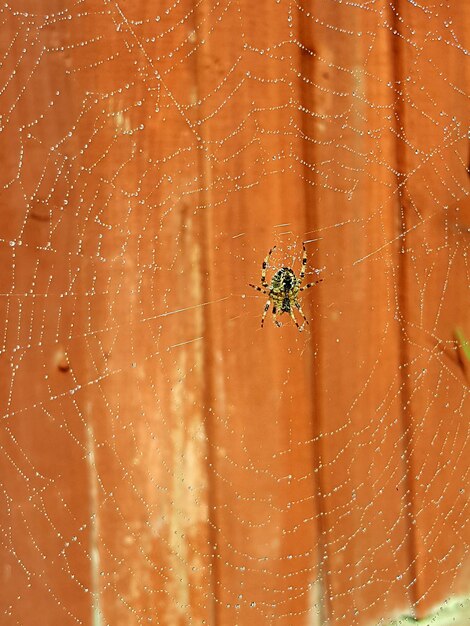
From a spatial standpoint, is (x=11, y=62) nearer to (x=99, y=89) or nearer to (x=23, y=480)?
Answer: (x=99, y=89)

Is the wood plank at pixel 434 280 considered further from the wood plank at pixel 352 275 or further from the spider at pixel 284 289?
the spider at pixel 284 289

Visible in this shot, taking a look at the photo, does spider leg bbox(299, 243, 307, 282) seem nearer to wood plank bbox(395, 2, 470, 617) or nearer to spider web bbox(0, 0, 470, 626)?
spider web bbox(0, 0, 470, 626)

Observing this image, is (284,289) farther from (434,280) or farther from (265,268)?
(434,280)

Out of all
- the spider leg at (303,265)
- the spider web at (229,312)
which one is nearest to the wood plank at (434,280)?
the spider web at (229,312)

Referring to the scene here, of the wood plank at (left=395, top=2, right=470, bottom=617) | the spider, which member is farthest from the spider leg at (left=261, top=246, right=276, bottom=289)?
the wood plank at (left=395, top=2, right=470, bottom=617)

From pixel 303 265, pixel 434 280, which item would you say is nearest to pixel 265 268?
pixel 303 265

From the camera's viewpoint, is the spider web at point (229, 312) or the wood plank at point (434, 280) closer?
the spider web at point (229, 312)

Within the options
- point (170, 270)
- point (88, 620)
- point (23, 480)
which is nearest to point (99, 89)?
point (170, 270)
